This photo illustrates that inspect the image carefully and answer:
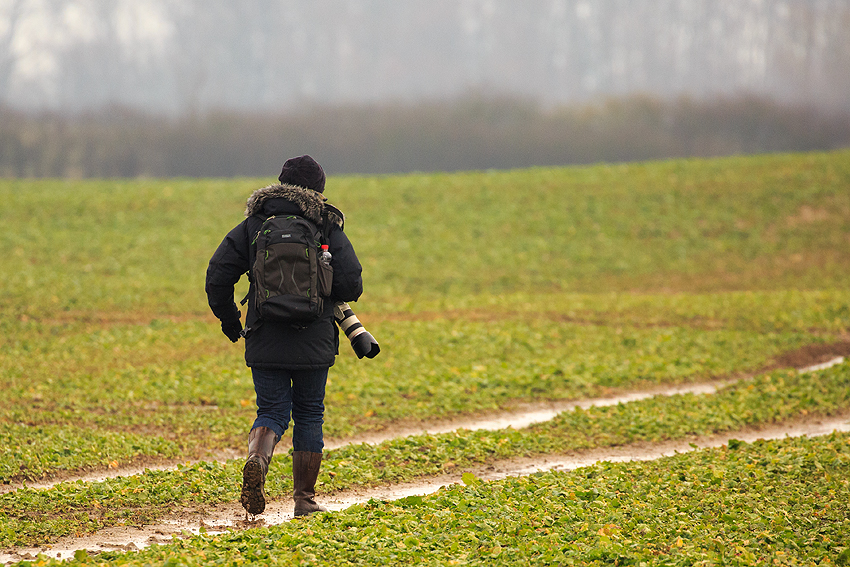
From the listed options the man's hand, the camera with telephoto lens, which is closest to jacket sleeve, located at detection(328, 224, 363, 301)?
the camera with telephoto lens

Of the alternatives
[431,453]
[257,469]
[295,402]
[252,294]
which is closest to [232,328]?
[252,294]

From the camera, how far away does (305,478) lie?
6609 mm

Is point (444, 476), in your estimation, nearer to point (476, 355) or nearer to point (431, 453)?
point (431, 453)

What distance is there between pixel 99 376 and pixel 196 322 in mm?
7575

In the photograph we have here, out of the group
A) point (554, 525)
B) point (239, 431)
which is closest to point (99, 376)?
point (239, 431)

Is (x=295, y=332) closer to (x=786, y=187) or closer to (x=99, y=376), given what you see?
(x=99, y=376)

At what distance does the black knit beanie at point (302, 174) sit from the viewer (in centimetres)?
645

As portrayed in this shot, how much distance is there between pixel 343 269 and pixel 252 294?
0.73 m


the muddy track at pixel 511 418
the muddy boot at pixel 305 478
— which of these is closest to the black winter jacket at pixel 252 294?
the muddy boot at pixel 305 478

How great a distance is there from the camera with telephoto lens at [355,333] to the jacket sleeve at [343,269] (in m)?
0.11

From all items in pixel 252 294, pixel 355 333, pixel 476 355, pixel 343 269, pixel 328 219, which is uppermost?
pixel 328 219

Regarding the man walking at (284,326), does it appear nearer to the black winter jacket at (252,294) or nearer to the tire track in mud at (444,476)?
the black winter jacket at (252,294)

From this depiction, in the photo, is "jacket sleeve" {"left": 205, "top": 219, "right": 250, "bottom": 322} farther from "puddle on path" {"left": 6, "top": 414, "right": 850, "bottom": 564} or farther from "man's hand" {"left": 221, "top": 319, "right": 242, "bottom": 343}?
"puddle on path" {"left": 6, "top": 414, "right": 850, "bottom": 564}

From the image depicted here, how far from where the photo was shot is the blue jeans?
633 centimetres
